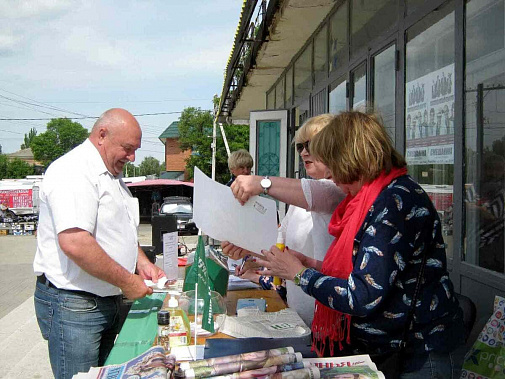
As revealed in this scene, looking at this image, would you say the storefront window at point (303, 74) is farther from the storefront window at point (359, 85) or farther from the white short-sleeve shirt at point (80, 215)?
the white short-sleeve shirt at point (80, 215)


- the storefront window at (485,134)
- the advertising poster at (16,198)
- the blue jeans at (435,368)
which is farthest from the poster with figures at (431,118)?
the advertising poster at (16,198)

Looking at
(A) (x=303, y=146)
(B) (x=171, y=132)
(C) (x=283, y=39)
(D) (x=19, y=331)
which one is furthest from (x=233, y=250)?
(B) (x=171, y=132)

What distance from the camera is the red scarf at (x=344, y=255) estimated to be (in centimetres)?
151

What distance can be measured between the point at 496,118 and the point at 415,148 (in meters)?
1.02

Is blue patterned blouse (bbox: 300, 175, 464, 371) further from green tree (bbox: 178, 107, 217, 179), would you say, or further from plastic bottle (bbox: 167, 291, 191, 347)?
green tree (bbox: 178, 107, 217, 179)

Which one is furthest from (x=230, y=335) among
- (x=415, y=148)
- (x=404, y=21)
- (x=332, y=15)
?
(x=332, y=15)

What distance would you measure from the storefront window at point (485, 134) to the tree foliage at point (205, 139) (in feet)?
85.4

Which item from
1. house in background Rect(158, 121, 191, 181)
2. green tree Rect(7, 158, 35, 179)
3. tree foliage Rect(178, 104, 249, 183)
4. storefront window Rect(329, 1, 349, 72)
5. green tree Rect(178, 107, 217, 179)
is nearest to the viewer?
storefront window Rect(329, 1, 349, 72)

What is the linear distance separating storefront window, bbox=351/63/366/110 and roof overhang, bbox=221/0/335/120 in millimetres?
951

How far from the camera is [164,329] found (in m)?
2.07

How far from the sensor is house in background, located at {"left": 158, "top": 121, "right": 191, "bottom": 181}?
5219cm

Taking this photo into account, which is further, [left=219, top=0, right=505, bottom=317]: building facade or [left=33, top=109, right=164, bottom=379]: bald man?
[left=219, top=0, right=505, bottom=317]: building facade

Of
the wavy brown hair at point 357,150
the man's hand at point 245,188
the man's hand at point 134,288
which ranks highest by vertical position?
the wavy brown hair at point 357,150

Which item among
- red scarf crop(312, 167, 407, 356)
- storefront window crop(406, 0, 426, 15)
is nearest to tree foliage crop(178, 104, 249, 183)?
storefront window crop(406, 0, 426, 15)
